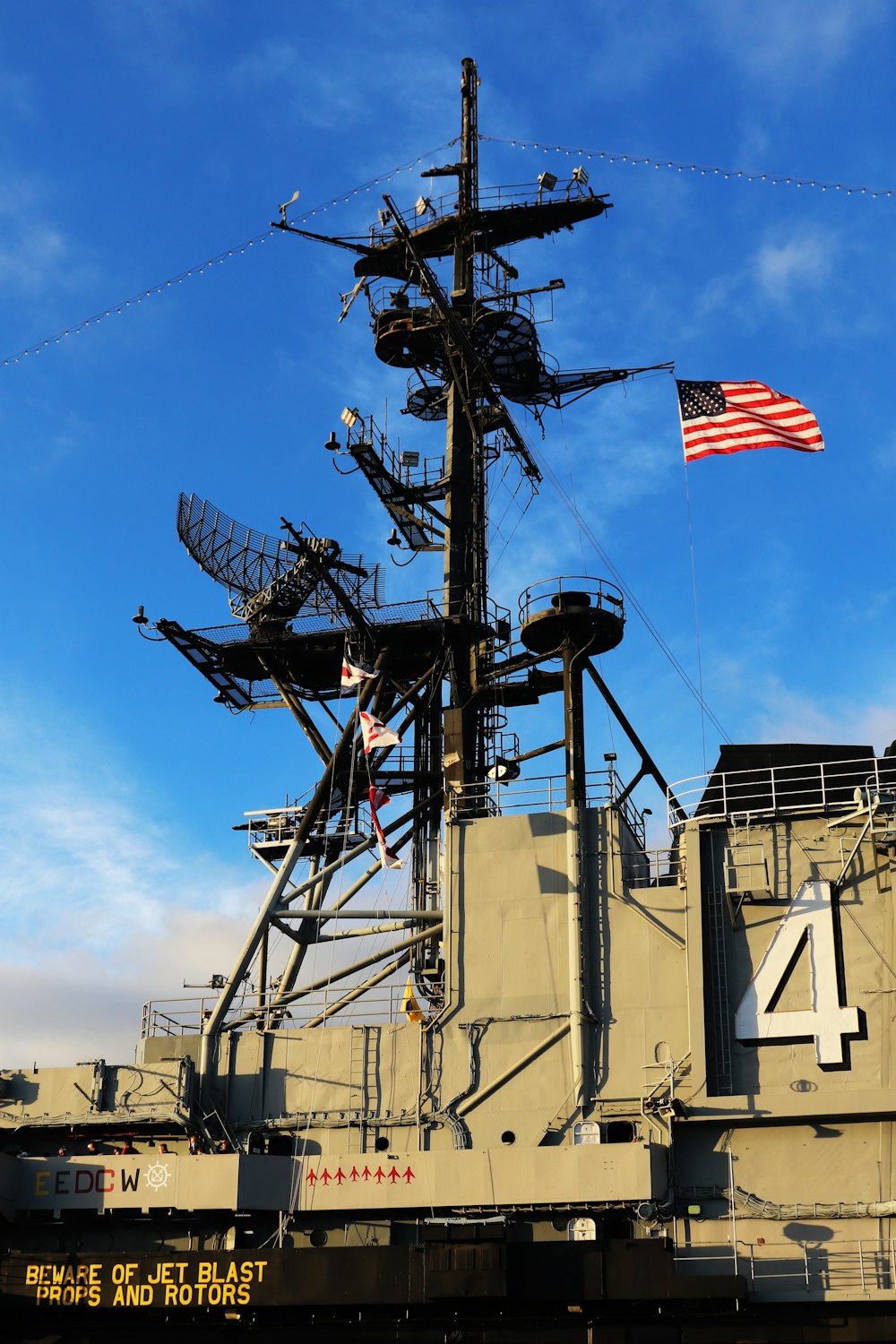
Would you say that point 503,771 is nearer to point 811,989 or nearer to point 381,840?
point 381,840

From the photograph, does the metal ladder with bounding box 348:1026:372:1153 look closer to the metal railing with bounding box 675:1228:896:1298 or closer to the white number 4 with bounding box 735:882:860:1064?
the metal railing with bounding box 675:1228:896:1298

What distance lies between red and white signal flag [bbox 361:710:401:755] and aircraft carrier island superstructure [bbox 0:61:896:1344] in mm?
67

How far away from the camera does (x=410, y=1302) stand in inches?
848

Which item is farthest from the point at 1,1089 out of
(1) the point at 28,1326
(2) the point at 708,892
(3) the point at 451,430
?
(3) the point at 451,430

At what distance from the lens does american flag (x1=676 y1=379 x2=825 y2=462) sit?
90.7 ft

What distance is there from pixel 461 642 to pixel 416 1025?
344 inches

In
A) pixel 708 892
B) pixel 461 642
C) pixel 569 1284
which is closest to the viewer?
pixel 569 1284

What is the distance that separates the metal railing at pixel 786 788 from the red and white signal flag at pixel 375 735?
532 cm

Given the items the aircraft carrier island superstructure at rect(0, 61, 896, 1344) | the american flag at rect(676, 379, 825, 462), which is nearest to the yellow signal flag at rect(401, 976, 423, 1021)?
the aircraft carrier island superstructure at rect(0, 61, 896, 1344)

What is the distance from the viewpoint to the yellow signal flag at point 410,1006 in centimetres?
2578

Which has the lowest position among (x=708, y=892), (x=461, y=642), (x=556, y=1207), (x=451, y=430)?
(x=556, y=1207)

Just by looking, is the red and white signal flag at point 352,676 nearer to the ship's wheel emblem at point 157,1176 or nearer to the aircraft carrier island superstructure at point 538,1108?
the aircraft carrier island superstructure at point 538,1108

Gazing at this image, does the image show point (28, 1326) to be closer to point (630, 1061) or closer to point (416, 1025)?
point (416, 1025)

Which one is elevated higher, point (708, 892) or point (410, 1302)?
point (708, 892)
